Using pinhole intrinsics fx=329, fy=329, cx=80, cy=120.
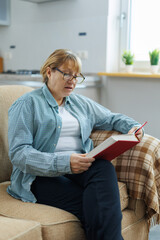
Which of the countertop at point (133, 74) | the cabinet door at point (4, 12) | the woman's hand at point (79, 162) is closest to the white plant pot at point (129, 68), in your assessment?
the countertop at point (133, 74)

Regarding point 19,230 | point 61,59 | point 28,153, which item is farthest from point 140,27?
point 19,230

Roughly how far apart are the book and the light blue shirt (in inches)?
5.1

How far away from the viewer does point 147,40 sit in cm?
306

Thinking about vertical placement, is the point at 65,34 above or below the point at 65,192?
above

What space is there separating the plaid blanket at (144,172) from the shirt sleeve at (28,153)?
1.31ft

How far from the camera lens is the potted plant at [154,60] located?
2.83m

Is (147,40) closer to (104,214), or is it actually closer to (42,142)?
(42,142)

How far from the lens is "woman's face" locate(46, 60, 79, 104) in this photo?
1543 millimetres

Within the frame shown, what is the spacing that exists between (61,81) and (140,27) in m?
1.82

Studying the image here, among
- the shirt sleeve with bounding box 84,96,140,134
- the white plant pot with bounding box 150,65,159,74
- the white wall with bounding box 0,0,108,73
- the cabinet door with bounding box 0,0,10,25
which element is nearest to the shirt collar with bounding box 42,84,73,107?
the shirt sleeve with bounding box 84,96,140,134

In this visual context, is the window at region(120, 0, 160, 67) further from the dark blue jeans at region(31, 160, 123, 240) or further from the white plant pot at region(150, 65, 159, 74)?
the dark blue jeans at region(31, 160, 123, 240)

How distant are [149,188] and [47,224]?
1.76ft

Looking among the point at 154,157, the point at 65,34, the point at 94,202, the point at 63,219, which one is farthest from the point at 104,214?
the point at 65,34

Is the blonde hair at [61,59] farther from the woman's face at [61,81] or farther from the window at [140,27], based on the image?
the window at [140,27]
